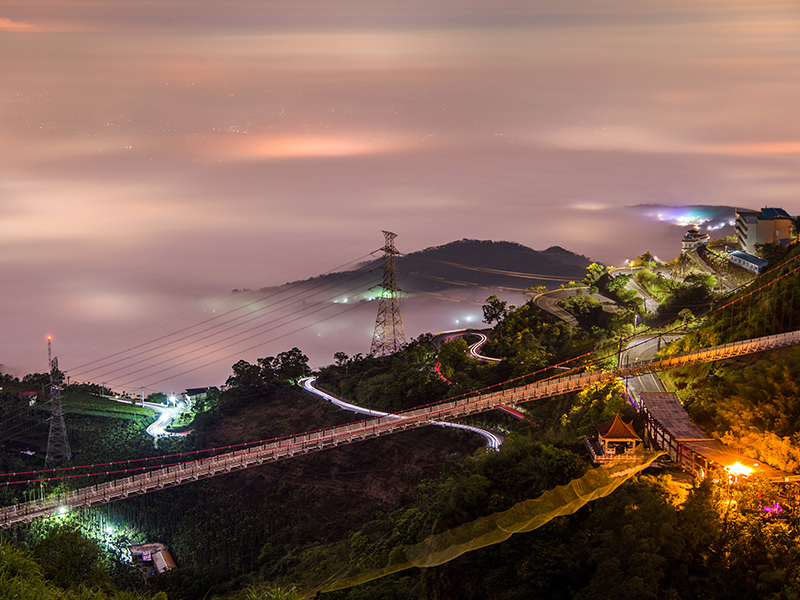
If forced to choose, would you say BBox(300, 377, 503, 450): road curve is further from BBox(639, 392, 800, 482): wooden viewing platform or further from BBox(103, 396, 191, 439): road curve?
BBox(639, 392, 800, 482): wooden viewing platform

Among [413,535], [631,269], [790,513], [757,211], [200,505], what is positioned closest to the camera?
[790,513]

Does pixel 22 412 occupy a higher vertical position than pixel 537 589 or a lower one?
higher

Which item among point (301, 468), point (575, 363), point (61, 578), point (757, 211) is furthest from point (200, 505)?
point (757, 211)

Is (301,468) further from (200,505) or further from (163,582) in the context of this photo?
(163,582)

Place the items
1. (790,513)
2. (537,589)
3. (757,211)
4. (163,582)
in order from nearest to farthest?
1. (790,513)
2. (537,589)
3. (163,582)
4. (757,211)

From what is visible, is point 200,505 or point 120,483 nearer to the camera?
point 120,483
